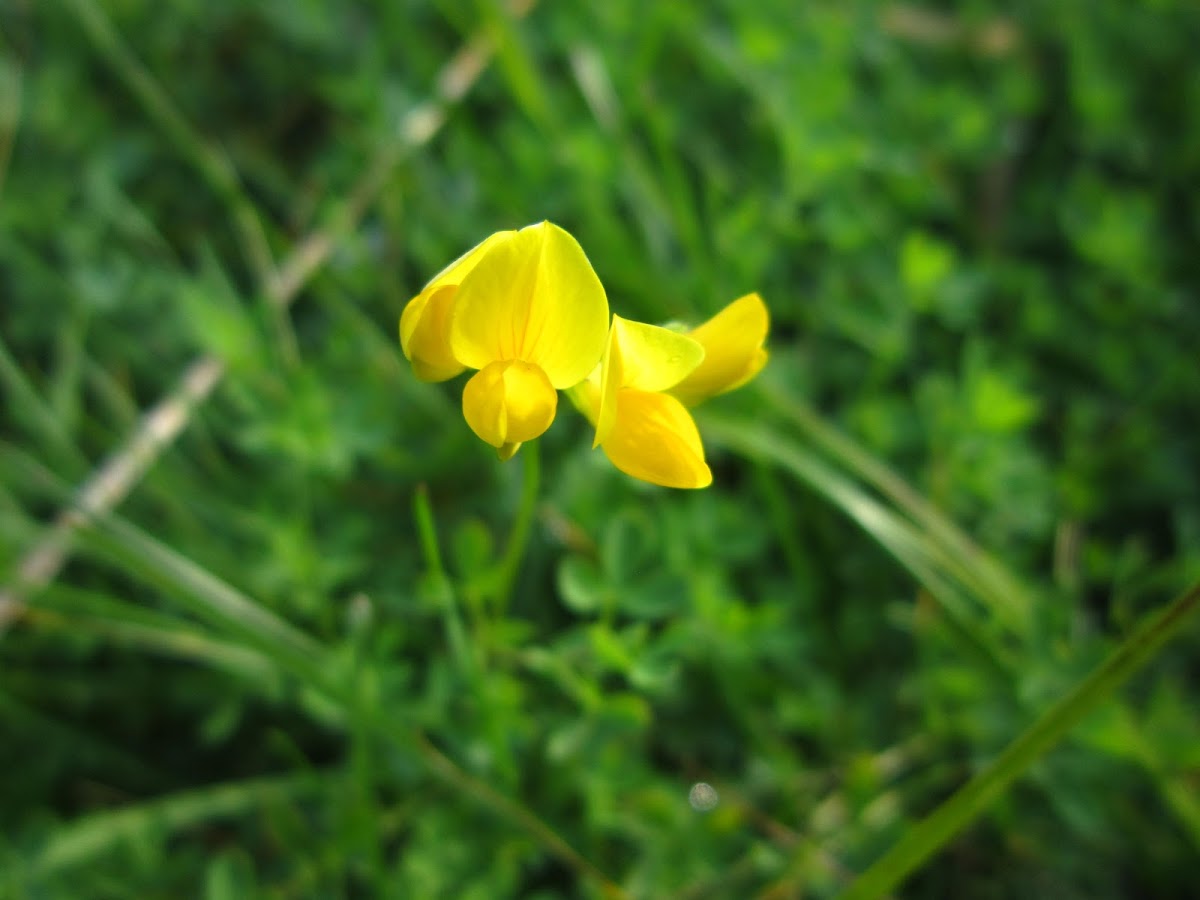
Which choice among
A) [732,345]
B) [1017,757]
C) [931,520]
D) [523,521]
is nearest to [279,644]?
[523,521]

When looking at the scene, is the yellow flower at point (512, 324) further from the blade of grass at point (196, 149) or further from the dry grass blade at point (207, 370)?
the blade of grass at point (196, 149)

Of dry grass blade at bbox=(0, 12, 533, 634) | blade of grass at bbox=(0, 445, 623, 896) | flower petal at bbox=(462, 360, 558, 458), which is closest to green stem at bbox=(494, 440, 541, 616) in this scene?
flower petal at bbox=(462, 360, 558, 458)

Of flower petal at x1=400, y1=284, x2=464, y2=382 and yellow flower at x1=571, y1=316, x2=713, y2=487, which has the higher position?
flower petal at x1=400, y1=284, x2=464, y2=382

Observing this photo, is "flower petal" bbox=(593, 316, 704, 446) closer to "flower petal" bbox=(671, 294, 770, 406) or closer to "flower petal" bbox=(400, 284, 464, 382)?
"flower petal" bbox=(671, 294, 770, 406)

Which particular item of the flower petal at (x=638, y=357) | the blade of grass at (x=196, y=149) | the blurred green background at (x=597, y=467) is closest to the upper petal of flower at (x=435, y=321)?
the flower petal at (x=638, y=357)

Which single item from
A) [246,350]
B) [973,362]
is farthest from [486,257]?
[973,362]
